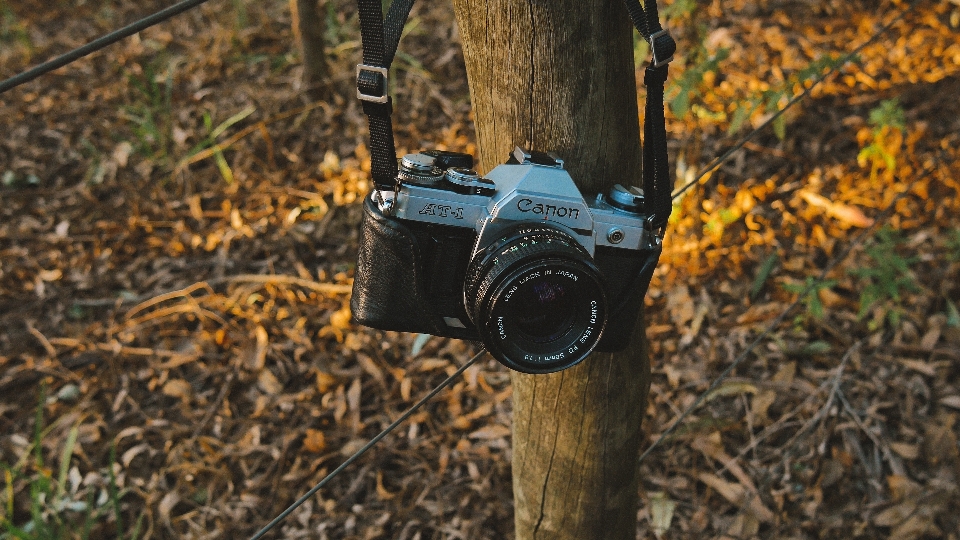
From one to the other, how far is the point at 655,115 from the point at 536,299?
33 cm

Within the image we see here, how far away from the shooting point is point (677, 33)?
3643mm

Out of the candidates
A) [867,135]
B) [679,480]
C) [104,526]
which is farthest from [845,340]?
[104,526]

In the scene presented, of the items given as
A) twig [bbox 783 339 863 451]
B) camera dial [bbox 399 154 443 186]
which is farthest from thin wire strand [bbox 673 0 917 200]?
twig [bbox 783 339 863 451]

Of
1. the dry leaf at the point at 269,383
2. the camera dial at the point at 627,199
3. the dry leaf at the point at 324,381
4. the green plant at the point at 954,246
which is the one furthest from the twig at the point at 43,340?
the green plant at the point at 954,246

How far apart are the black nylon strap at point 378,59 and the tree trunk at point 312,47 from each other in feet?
9.35

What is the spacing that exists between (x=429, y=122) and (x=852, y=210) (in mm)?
1931

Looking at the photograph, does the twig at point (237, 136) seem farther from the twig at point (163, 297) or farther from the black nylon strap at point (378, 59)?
the black nylon strap at point (378, 59)

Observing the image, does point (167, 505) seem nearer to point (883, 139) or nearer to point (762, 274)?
point (762, 274)

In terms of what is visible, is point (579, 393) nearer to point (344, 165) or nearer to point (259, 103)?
point (344, 165)

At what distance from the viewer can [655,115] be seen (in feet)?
3.59

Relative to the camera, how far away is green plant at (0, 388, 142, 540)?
6.98 ft

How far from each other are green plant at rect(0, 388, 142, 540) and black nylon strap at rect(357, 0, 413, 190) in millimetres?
1616

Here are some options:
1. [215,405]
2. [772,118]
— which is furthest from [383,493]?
[772,118]

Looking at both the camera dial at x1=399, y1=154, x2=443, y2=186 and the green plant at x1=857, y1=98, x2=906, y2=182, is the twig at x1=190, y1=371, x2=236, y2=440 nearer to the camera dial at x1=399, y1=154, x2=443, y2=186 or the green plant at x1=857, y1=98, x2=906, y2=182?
the camera dial at x1=399, y1=154, x2=443, y2=186
